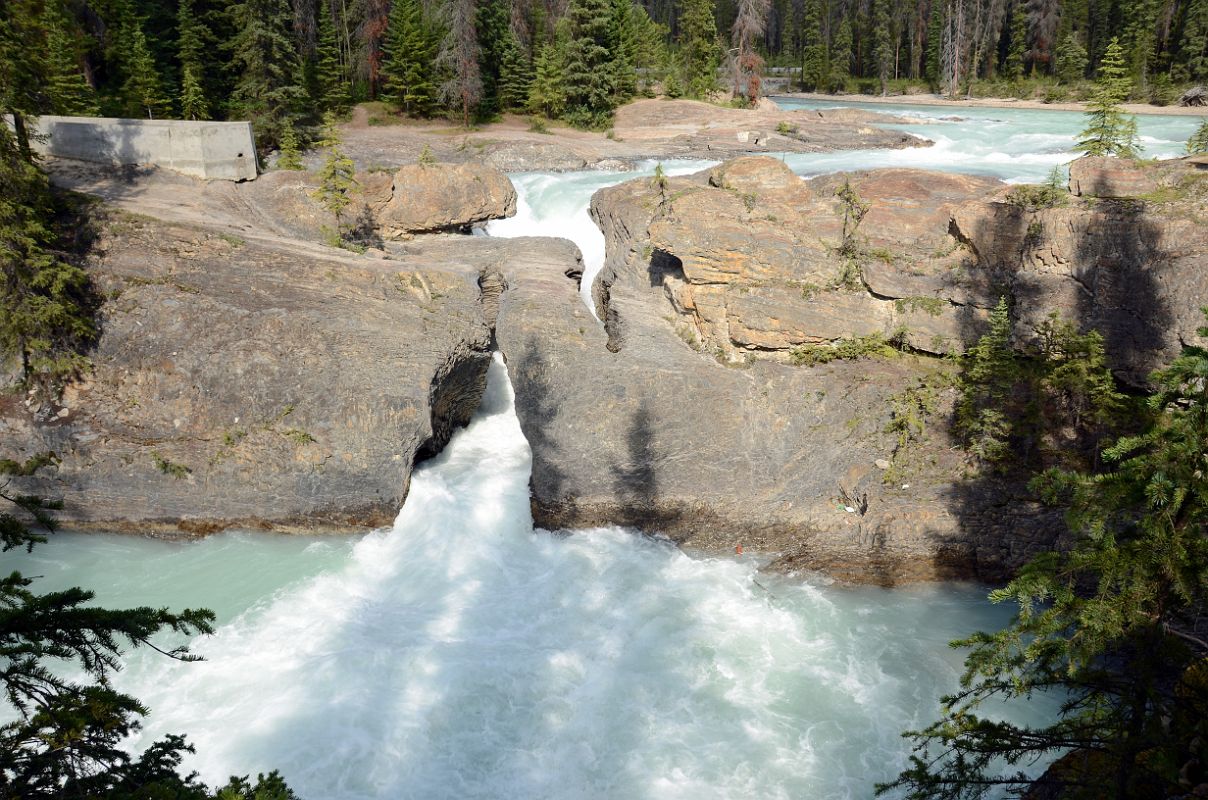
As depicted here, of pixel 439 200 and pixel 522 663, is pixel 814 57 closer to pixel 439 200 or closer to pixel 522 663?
pixel 439 200

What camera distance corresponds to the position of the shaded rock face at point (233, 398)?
15.3 m

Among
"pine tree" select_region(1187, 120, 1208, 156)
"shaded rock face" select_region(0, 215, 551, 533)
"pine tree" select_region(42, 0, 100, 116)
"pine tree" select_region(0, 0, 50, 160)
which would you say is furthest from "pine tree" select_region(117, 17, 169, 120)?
"pine tree" select_region(1187, 120, 1208, 156)

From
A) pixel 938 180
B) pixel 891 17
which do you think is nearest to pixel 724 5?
pixel 891 17

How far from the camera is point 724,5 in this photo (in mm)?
94312

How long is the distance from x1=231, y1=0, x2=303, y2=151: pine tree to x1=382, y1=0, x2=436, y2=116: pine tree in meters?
8.82

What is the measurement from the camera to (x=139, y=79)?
3192cm

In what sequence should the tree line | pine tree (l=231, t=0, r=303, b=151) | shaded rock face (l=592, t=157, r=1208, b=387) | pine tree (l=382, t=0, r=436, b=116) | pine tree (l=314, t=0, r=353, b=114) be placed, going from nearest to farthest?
shaded rock face (l=592, t=157, r=1208, b=387), the tree line, pine tree (l=231, t=0, r=303, b=151), pine tree (l=314, t=0, r=353, b=114), pine tree (l=382, t=0, r=436, b=116)

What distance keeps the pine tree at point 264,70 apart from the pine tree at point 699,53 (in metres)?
27.6

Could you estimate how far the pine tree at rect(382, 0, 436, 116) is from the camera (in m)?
42.6

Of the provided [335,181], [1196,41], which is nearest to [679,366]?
[335,181]

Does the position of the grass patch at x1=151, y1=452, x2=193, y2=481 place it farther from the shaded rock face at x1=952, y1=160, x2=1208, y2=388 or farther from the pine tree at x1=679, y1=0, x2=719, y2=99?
the pine tree at x1=679, y1=0, x2=719, y2=99

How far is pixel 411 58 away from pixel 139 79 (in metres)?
15.1

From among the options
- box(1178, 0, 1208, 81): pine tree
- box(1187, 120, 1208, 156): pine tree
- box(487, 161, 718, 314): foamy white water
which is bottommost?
box(487, 161, 718, 314): foamy white water

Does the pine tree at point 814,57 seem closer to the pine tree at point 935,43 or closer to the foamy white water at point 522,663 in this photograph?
the pine tree at point 935,43
